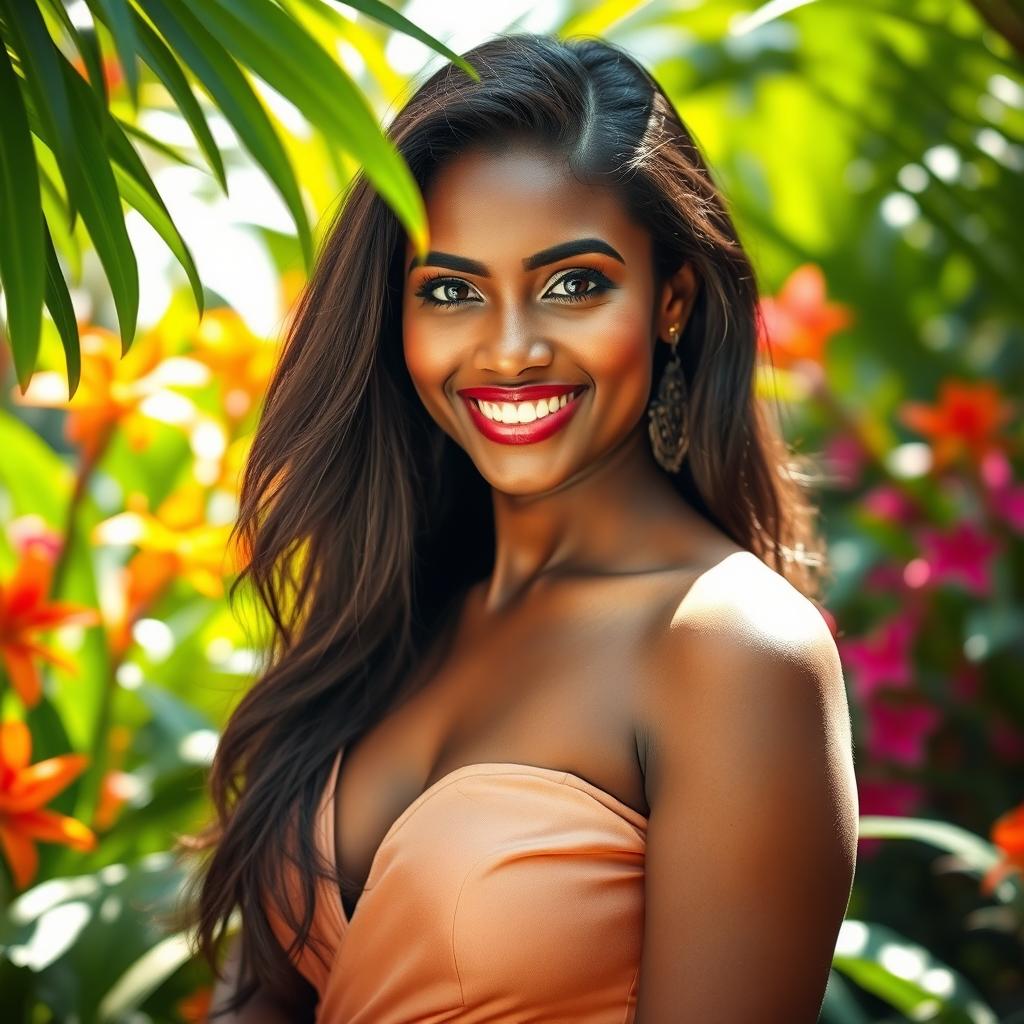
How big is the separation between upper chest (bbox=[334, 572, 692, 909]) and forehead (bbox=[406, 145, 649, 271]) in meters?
0.34

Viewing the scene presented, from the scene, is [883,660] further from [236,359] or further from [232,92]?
[232,92]

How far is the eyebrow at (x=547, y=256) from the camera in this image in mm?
1358

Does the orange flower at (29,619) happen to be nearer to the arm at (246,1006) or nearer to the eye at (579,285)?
the arm at (246,1006)

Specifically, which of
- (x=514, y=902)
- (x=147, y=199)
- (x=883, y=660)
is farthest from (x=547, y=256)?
(x=883, y=660)

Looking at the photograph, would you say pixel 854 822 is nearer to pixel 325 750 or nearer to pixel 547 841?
pixel 547 841

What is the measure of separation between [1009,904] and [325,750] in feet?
3.13

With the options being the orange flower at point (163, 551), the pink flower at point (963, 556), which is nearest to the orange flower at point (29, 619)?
the orange flower at point (163, 551)

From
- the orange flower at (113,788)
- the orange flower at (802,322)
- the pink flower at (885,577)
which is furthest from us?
the orange flower at (802,322)

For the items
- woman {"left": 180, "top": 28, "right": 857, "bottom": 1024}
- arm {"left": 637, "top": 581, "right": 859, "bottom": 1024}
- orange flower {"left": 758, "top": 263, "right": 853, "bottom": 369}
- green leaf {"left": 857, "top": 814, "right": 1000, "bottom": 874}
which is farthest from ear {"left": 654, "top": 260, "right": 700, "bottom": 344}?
orange flower {"left": 758, "top": 263, "right": 853, "bottom": 369}

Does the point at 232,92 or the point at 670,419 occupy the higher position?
the point at 232,92

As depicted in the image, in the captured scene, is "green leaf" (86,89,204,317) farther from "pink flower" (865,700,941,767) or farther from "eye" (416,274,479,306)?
"pink flower" (865,700,941,767)

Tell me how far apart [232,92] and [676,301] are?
63 centimetres

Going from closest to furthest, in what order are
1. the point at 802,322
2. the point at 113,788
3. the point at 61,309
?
the point at 61,309 < the point at 113,788 < the point at 802,322

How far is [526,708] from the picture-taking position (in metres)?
1.40
